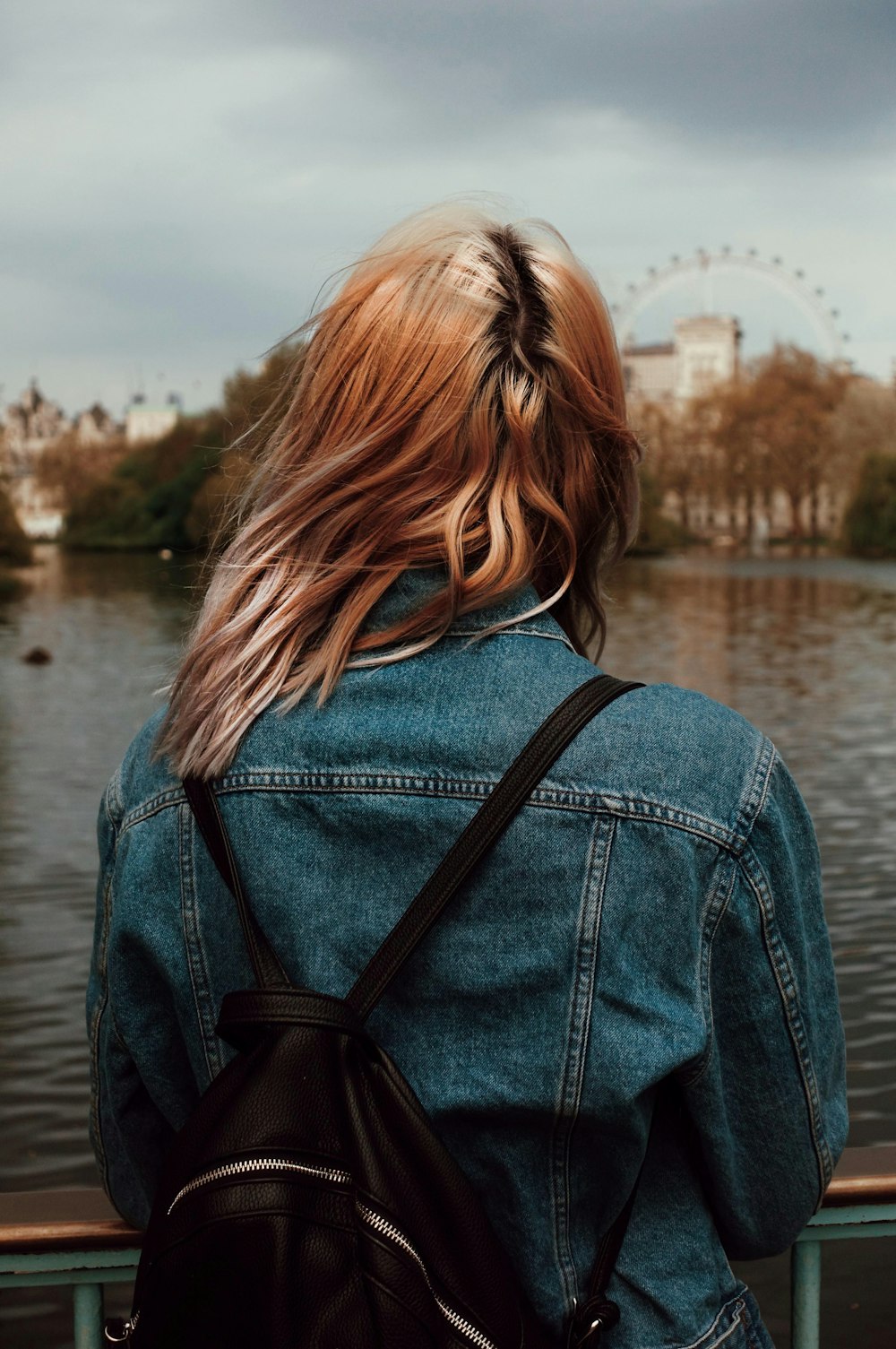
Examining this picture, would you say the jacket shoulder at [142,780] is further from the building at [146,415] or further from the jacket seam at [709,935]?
the building at [146,415]

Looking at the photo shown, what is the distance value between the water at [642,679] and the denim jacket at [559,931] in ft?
0.67

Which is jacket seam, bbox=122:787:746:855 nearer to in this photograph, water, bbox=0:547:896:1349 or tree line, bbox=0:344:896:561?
water, bbox=0:547:896:1349

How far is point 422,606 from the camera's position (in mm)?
947

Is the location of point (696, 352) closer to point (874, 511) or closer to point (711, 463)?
point (711, 463)

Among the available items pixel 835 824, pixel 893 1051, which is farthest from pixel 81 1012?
pixel 835 824

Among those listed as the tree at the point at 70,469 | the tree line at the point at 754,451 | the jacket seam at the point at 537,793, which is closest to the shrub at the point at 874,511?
the tree line at the point at 754,451

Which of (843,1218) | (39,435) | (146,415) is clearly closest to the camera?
(843,1218)

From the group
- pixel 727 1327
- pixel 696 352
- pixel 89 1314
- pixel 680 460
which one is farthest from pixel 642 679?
pixel 696 352

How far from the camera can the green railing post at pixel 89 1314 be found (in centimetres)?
116

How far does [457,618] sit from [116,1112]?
1.55 ft

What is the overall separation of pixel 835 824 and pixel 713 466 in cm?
5772

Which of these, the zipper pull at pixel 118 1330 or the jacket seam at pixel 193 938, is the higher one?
the jacket seam at pixel 193 938

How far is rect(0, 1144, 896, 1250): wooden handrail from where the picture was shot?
3.67ft

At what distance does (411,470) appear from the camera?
951 millimetres
